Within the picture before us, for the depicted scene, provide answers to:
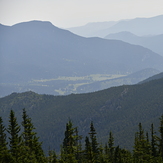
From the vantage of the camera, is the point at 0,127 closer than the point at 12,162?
No

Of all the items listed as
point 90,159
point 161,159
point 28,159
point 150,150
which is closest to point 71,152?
point 90,159

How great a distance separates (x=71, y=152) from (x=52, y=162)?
5880mm

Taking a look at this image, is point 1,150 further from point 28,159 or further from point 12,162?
point 28,159

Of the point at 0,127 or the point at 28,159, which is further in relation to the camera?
the point at 0,127

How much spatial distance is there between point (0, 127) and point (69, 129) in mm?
21945

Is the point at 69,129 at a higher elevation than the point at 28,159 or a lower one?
higher

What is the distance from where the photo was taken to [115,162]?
75938 mm

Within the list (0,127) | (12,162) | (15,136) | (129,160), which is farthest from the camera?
(129,160)

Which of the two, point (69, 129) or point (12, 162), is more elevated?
point (69, 129)

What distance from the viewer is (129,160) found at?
259 ft

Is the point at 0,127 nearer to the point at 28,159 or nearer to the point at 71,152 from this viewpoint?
the point at 28,159

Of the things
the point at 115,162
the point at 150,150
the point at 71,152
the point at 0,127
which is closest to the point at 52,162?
the point at 71,152

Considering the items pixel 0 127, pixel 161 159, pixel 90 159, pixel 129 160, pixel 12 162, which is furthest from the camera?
pixel 129 160

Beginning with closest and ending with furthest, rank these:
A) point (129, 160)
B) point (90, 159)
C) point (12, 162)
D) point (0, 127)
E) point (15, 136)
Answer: point (90, 159) < point (12, 162) < point (15, 136) < point (0, 127) < point (129, 160)
